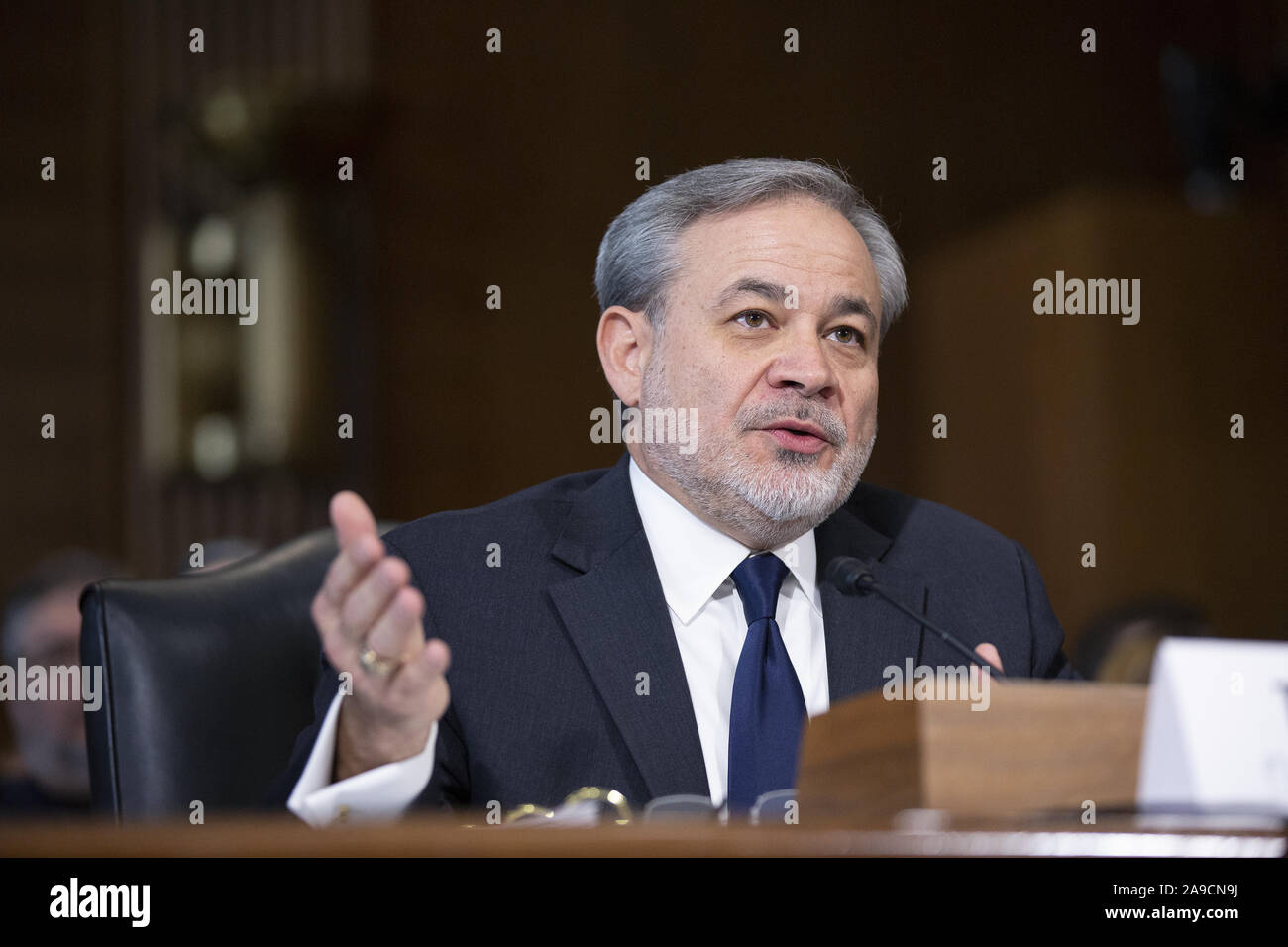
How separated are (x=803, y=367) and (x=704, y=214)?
290mm

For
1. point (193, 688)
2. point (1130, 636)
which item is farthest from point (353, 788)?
point (1130, 636)

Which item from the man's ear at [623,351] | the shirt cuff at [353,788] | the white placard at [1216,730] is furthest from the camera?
the man's ear at [623,351]

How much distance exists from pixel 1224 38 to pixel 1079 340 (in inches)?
52.0

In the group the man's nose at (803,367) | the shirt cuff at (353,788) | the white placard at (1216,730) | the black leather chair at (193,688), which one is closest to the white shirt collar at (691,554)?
the man's nose at (803,367)

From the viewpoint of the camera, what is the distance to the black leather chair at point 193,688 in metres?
1.57

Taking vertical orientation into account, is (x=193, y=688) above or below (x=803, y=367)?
below

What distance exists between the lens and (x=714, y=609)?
181 cm

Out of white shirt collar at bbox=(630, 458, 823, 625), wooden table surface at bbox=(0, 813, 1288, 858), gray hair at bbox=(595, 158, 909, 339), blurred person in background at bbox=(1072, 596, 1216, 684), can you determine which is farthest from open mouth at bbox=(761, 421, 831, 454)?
blurred person in background at bbox=(1072, 596, 1216, 684)

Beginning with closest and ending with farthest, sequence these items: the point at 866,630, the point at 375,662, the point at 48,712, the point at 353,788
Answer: the point at 375,662
the point at 353,788
the point at 866,630
the point at 48,712

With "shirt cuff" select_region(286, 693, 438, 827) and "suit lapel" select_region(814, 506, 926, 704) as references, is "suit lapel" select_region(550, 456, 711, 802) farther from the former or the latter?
"shirt cuff" select_region(286, 693, 438, 827)

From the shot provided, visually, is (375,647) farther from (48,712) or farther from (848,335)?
(48,712)

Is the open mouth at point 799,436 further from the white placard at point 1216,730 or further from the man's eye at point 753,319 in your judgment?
the white placard at point 1216,730

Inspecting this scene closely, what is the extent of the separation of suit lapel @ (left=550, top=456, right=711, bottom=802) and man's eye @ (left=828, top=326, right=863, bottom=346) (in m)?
0.38

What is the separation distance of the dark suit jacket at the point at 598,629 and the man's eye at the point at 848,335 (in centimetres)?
27
